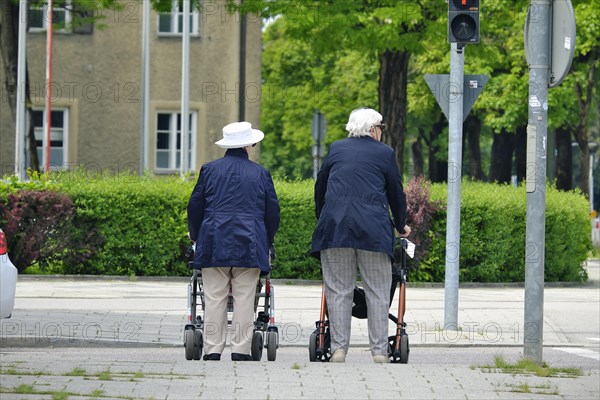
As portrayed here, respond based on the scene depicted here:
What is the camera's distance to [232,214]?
9.62m

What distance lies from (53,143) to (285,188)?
1663 cm

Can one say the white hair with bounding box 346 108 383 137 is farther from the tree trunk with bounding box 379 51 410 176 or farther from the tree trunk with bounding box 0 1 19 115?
the tree trunk with bounding box 0 1 19 115

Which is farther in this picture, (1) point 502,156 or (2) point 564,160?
(1) point 502,156

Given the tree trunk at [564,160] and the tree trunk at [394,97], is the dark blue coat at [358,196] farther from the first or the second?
the tree trunk at [564,160]

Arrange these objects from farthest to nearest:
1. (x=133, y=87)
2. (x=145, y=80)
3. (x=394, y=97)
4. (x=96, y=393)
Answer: (x=133, y=87) → (x=145, y=80) → (x=394, y=97) → (x=96, y=393)

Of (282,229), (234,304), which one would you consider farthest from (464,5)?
(282,229)

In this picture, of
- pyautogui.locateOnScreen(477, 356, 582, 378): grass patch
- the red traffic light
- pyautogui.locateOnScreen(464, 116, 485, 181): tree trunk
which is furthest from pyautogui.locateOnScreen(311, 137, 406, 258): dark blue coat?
pyautogui.locateOnScreen(464, 116, 485, 181): tree trunk

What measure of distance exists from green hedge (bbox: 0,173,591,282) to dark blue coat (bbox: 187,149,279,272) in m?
10.8

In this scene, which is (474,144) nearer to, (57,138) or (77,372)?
(57,138)

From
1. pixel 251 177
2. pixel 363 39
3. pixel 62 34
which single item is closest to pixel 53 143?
pixel 62 34

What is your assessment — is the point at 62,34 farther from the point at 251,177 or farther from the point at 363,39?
the point at 251,177

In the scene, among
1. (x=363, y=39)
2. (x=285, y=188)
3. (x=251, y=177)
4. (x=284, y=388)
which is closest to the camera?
(x=284, y=388)

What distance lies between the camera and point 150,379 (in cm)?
734

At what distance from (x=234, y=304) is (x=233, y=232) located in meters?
0.56
